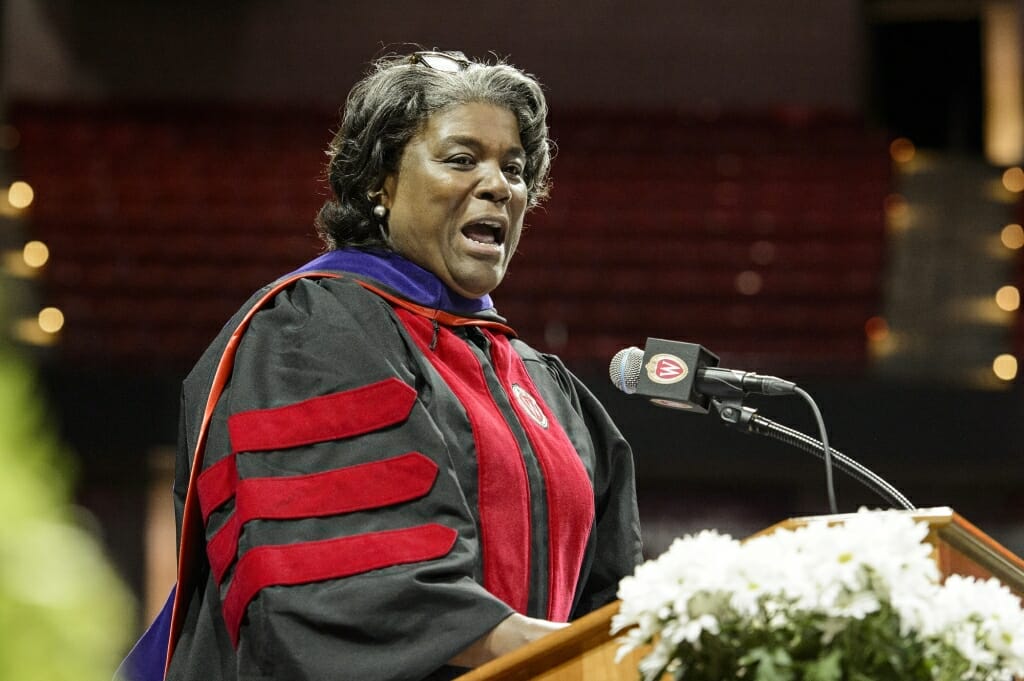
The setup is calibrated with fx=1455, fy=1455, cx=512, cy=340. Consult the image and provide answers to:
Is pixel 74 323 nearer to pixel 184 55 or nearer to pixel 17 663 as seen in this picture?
pixel 184 55

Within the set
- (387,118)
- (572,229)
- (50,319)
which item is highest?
(387,118)

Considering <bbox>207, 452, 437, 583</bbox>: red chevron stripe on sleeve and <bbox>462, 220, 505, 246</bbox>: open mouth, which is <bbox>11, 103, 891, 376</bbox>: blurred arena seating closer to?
<bbox>462, 220, 505, 246</bbox>: open mouth

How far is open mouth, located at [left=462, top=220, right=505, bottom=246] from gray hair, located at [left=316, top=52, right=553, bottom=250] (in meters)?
0.14

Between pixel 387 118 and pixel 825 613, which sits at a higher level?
pixel 387 118

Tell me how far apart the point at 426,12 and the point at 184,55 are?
4.82 feet

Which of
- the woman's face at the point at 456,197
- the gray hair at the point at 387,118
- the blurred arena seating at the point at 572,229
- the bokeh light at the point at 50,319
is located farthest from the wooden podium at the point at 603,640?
the bokeh light at the point at 50,319

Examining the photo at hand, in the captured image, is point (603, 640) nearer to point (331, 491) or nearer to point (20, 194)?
point (331, 491)

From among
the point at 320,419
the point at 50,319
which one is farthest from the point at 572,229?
the point at 320,419

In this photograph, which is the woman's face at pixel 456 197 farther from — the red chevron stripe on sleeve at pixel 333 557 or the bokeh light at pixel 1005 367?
the bokeh light at pixel 1005 367

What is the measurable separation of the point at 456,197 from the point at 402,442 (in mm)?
447

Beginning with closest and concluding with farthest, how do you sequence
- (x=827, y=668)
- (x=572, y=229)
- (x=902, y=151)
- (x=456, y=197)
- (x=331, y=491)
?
(x=827, y=668) < (x=331, y=491) < (x=456, y=197) < (x=572, y=229) < (x=902, y=151)

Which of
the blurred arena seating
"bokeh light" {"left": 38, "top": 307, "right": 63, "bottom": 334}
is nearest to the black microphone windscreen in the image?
the blurred arena seating

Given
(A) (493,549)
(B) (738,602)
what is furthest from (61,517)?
(A) (493,549)

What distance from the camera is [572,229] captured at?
746 centimetres
